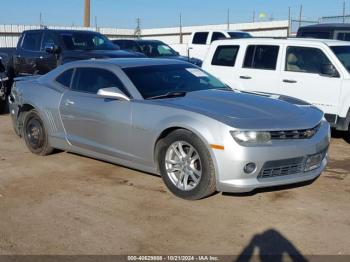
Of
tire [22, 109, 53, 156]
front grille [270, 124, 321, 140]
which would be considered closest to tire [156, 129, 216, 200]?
front grille [270, 124, 321, 140]

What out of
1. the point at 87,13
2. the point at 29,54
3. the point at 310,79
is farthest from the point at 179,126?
the point at 87,13

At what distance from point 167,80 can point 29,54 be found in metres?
8.22

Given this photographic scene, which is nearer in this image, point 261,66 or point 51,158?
point 51,158

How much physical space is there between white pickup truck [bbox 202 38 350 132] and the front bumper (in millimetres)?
3277

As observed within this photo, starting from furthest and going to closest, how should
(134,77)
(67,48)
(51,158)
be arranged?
(67,48) → (51,158) → (134,77)

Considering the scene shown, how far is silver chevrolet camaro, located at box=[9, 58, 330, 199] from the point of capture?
4965mm

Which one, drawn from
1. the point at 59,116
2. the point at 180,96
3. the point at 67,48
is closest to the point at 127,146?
the point at 180,96

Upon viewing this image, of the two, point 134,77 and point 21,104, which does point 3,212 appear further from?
point 21,104

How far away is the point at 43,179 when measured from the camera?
6207 mm

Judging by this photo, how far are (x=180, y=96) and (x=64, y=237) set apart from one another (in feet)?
7.15

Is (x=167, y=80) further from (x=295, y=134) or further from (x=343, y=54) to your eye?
(x=343, y=54)

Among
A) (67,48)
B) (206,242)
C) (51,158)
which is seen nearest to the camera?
(206,242)

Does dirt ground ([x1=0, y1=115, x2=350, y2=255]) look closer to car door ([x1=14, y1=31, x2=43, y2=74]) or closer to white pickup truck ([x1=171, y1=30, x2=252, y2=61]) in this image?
car door ([x1=14, y1=31, x2=43, y2=74])

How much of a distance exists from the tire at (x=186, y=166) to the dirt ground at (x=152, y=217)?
0.14 meters
